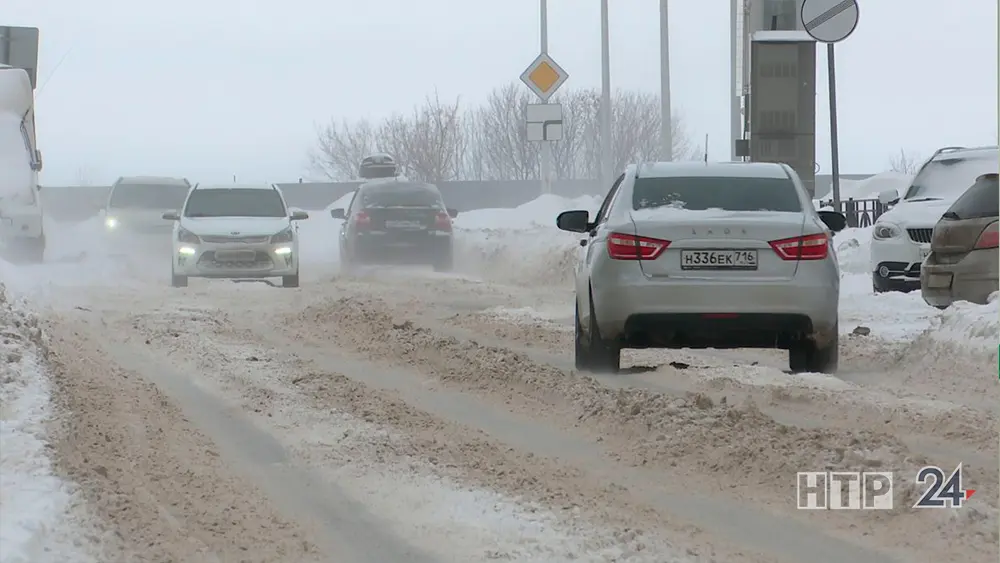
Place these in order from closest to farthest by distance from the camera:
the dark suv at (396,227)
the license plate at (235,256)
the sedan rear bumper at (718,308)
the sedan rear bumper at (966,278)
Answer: the sedan rear bumper at (718,308) → the sedan rear bumper at (966,278) → the license plate at (235,256) → the dark suv at (396,227)

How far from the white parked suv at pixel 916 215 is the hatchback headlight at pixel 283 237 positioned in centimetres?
790

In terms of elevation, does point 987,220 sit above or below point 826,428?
above

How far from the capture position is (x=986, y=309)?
34.2 feet

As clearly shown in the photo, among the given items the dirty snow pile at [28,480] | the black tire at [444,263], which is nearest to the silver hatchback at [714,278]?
the dirty snow pile at [28,480]

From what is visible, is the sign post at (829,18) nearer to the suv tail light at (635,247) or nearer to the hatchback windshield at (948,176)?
the hatchback windshield at (948,176)

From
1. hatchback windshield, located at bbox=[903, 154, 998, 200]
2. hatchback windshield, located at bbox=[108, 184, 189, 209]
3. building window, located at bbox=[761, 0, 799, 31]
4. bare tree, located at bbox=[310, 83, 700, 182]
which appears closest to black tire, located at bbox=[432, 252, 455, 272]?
hatchback windshield, located at bbox=[108, 184, 189, 209]

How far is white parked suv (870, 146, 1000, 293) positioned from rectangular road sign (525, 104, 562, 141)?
450 inches

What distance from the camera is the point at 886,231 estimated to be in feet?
53.9

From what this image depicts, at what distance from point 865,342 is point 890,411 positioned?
3.85 m

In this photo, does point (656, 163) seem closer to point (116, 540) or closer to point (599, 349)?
point (599, 349)

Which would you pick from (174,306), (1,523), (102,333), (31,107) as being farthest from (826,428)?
(31,107)

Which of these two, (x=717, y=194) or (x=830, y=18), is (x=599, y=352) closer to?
(x=717, y=194)

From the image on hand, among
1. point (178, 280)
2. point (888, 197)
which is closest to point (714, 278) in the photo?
point (888, 197)

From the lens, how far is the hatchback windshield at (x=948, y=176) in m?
17.3
